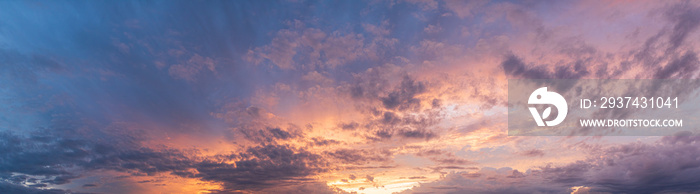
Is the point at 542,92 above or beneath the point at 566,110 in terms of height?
above

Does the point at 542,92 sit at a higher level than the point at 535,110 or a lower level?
higher

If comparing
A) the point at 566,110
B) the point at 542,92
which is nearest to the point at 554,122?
the point at 566,110

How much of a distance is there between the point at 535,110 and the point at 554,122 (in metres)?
4.64

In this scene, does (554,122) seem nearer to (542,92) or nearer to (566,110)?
(566,110)

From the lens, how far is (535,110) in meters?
46.6

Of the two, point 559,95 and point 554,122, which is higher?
point 559,95

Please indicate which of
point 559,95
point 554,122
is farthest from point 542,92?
point 554,122

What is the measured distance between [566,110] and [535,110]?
5.64 metres

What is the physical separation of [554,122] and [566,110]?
279 cm

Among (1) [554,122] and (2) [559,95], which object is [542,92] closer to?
(2) [559,95]

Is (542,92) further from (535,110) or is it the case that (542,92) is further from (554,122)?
(554,122)

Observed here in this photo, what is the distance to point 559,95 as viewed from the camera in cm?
4666

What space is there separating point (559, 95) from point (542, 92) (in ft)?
10.5

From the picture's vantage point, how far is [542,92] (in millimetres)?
46406
